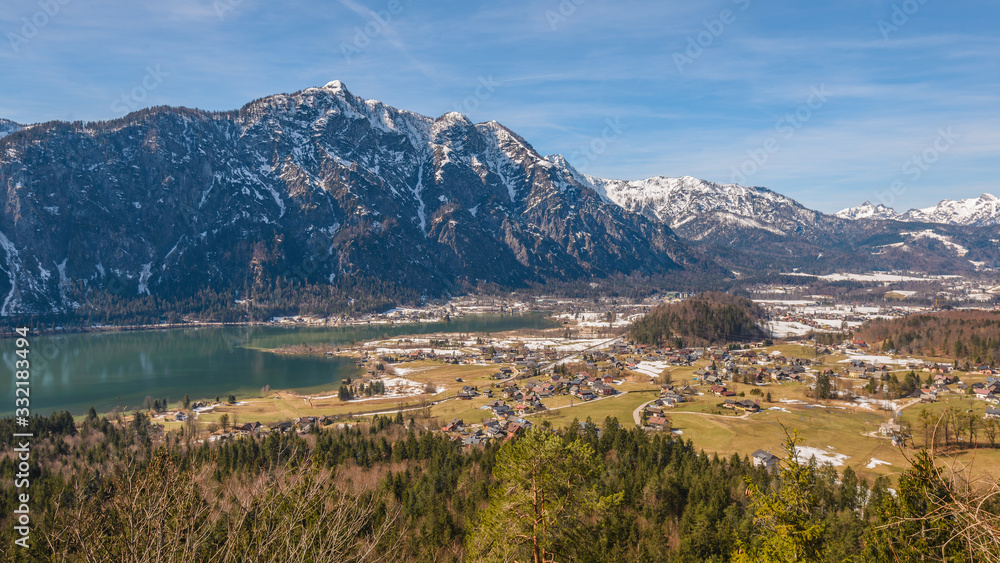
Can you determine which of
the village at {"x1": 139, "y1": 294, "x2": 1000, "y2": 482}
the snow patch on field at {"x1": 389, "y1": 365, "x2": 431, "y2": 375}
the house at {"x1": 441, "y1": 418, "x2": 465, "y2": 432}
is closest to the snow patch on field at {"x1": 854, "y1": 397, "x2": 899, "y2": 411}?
the village at {"x1": 139, "y1": 294, "x2": 1000, "y2": 482}

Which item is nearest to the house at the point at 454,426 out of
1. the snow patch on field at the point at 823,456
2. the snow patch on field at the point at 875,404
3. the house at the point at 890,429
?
the snow patch on field at the point at 823,456

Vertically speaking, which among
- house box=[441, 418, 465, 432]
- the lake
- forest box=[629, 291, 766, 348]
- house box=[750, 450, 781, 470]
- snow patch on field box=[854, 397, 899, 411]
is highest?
forest box=[629, 291, 766, 348]

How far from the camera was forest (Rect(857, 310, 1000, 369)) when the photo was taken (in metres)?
79.6

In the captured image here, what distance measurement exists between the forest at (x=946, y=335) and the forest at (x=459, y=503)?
6364cm

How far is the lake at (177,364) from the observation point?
2817 inches

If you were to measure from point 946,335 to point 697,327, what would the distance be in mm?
40523

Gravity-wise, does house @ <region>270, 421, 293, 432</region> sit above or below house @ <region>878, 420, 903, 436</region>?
below

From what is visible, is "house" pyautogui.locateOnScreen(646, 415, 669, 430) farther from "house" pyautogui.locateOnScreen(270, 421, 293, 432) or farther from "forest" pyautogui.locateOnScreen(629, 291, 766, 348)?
"forest" pyautogui.locateOnScreen(629, 291, 766, 348)

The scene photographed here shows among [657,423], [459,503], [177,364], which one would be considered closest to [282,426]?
→ [459,503]

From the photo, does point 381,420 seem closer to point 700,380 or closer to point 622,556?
point 622,556

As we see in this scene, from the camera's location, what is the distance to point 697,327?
112 meters

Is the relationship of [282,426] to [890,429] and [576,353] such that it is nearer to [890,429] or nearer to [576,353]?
[890,429]

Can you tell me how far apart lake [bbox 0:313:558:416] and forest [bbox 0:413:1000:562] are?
19.6 meters

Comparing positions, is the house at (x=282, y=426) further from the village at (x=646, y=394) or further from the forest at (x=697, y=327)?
the forest at (x=697, y=327)
